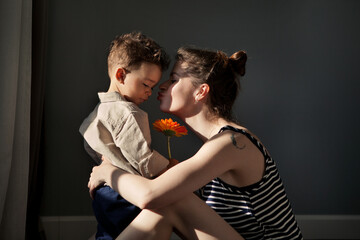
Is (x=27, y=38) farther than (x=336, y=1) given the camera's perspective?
No

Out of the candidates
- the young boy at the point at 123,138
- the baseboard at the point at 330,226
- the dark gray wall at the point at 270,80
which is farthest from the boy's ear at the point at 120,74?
the baseboard at the point at 330,226

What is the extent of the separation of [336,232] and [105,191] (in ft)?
6.14

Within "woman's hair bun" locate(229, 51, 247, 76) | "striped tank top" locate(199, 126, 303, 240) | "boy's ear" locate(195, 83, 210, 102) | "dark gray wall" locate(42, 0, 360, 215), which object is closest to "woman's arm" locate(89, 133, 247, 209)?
"striped tank top" locate(199, 126, 303, 240)

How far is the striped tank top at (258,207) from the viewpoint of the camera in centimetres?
142

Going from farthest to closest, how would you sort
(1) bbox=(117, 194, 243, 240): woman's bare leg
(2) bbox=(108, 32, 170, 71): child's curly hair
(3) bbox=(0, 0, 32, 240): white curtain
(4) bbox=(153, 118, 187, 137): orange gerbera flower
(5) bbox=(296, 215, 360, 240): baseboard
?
1. (5) bbox=(296, 215, 360, 240): baseboard
2. (3) bbox=(0, 0, 32, 240): white curtain
3. (2) bbox=(108, 32, 170, 71): child's curly hair
4. (4) bbox=(153, 118, 187, 137): orange gerbera flower
5. (1) bbox=(117, 194, 243, 240): woman's bare leg

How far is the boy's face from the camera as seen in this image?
165 centimetres

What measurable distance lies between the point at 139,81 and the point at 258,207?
73 centimetres

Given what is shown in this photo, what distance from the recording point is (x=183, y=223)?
1357 mm

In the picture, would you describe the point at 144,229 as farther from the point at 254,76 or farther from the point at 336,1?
the point at 336,1

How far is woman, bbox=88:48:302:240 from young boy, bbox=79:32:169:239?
73 millimetres

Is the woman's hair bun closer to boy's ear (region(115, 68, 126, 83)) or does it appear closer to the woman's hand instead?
boy's ear (region(115, 68, 126, 83))

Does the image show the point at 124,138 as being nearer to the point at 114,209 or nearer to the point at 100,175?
the point at 100,175

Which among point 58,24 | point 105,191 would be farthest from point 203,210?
point 58,24

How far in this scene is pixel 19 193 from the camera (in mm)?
1890
